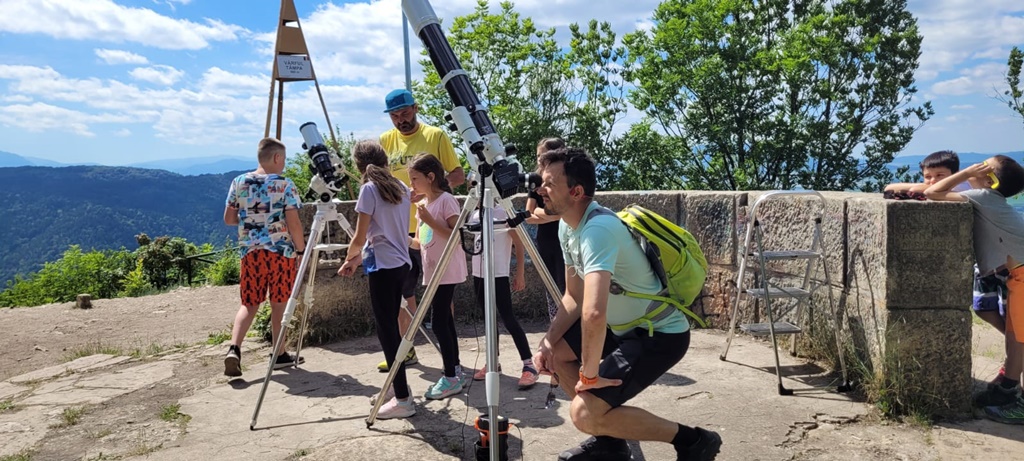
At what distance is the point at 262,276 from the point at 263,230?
0.32 m

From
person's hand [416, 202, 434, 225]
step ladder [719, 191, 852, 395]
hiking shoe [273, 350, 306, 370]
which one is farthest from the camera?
hiking shoe [273, 350, 306, 370]

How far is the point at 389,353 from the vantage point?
3941 mm

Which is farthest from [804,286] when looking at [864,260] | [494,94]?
[494,94]

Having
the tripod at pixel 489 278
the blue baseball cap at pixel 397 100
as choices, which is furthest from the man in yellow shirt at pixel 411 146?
the tripod at pixel 489 278

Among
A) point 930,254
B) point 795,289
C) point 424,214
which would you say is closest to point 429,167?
point 424,214

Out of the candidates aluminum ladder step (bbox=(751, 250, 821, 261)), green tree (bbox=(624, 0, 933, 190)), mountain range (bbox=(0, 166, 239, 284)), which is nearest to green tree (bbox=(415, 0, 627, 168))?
green tree (bbox=(624, 0, 933, 190))

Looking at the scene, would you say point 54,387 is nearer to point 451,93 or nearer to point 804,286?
point 451,93

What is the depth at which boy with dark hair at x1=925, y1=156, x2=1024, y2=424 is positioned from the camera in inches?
148

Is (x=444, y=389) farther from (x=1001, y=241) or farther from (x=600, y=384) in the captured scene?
(x=1001, y=241)

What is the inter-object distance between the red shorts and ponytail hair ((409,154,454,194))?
4.84 ft

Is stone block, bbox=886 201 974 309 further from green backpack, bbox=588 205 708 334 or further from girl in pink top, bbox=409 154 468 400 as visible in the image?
girl in pink top, bbox=409 154 468 400

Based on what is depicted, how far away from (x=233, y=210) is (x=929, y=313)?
4.24 metres

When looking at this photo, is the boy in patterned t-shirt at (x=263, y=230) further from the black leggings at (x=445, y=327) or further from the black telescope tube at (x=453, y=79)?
the black telescope tube at (x=453, y=79)

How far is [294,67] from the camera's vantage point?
6867 millimetres
